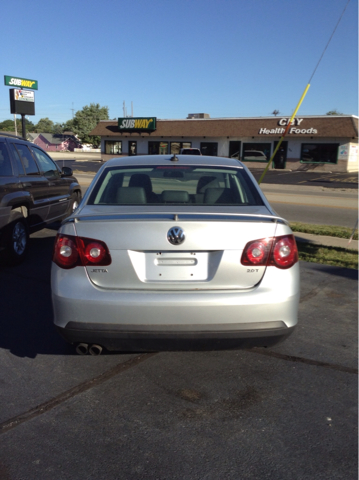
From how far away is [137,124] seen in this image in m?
54.0

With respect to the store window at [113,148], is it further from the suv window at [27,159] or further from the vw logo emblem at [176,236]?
the vw logo emblem at [176,236]

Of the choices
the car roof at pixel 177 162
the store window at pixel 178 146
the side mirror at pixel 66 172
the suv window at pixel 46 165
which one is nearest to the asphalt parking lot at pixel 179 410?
the car roof at pixel 177 162

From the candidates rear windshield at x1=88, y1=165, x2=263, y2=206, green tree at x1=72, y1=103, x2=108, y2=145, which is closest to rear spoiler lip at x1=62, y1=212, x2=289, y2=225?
rear windshield at x1=88, y1=165, x2=263, y2=206

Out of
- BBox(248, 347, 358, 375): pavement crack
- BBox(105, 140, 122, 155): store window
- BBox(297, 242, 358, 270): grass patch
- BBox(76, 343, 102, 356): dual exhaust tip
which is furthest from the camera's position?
BBox(105, 140, 122, 155): store window

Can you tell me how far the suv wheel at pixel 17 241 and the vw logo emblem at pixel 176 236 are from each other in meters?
4.20

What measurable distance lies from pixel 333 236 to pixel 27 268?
22.0 ft

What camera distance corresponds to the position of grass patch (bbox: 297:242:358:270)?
25.8 ft

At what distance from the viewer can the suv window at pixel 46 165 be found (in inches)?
332

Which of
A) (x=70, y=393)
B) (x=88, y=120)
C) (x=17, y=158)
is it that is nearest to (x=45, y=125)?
(x=88, y=120)

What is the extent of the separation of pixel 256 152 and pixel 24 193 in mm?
43819

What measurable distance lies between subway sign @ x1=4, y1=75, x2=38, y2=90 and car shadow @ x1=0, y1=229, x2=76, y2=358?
16.1 m

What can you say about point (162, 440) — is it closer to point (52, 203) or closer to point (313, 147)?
point (52, 203)

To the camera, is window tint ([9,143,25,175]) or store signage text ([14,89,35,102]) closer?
window tint ([9,143,25,175])

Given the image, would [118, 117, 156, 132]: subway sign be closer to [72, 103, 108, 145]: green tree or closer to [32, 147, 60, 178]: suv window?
[32, 147, 60, 178]: suv window
